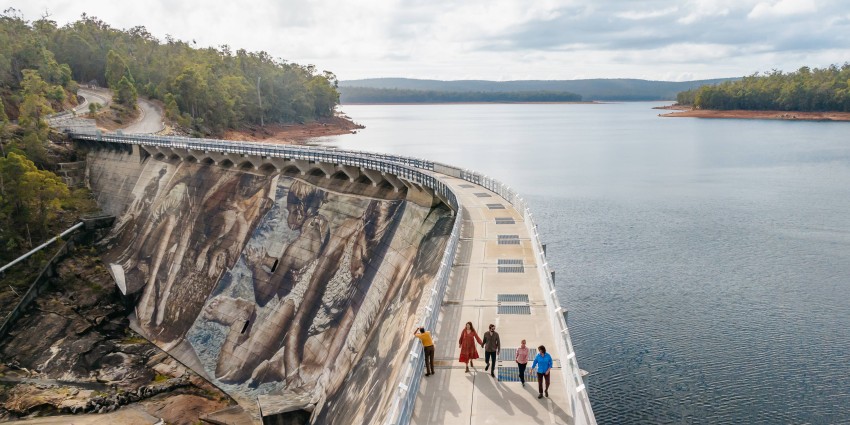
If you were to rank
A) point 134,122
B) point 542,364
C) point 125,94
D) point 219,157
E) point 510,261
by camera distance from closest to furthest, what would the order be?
point 542,364 < point 510,261 < point 219,157 < point 134,122 < point 125,94

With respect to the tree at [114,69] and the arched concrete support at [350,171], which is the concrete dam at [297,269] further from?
the tree at [114,69]

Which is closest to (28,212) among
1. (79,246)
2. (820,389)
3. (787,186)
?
(79,246)

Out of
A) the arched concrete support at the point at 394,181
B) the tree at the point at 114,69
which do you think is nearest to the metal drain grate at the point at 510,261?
the arched concrete support at the point at 394,181

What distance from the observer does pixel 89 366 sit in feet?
157

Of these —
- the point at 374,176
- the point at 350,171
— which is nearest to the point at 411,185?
the point at 374,176

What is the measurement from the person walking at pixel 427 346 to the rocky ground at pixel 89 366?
84.8 feet

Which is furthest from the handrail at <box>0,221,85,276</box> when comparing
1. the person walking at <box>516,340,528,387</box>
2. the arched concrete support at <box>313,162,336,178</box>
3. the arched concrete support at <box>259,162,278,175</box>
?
the person walking at <box>516,340,528,387</box>

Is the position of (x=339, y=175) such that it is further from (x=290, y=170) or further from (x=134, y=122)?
(x=134, y=122)

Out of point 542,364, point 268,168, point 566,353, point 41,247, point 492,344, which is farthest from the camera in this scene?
point 268,168

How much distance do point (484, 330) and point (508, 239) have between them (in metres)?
11.8

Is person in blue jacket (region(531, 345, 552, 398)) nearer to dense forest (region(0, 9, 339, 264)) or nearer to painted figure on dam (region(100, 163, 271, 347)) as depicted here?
painted figure on dam (region(100, 163, 271, 347))

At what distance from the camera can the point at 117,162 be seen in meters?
78.6

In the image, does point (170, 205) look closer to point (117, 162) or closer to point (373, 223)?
point (117, 162)

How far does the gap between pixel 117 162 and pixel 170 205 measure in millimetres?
18006
